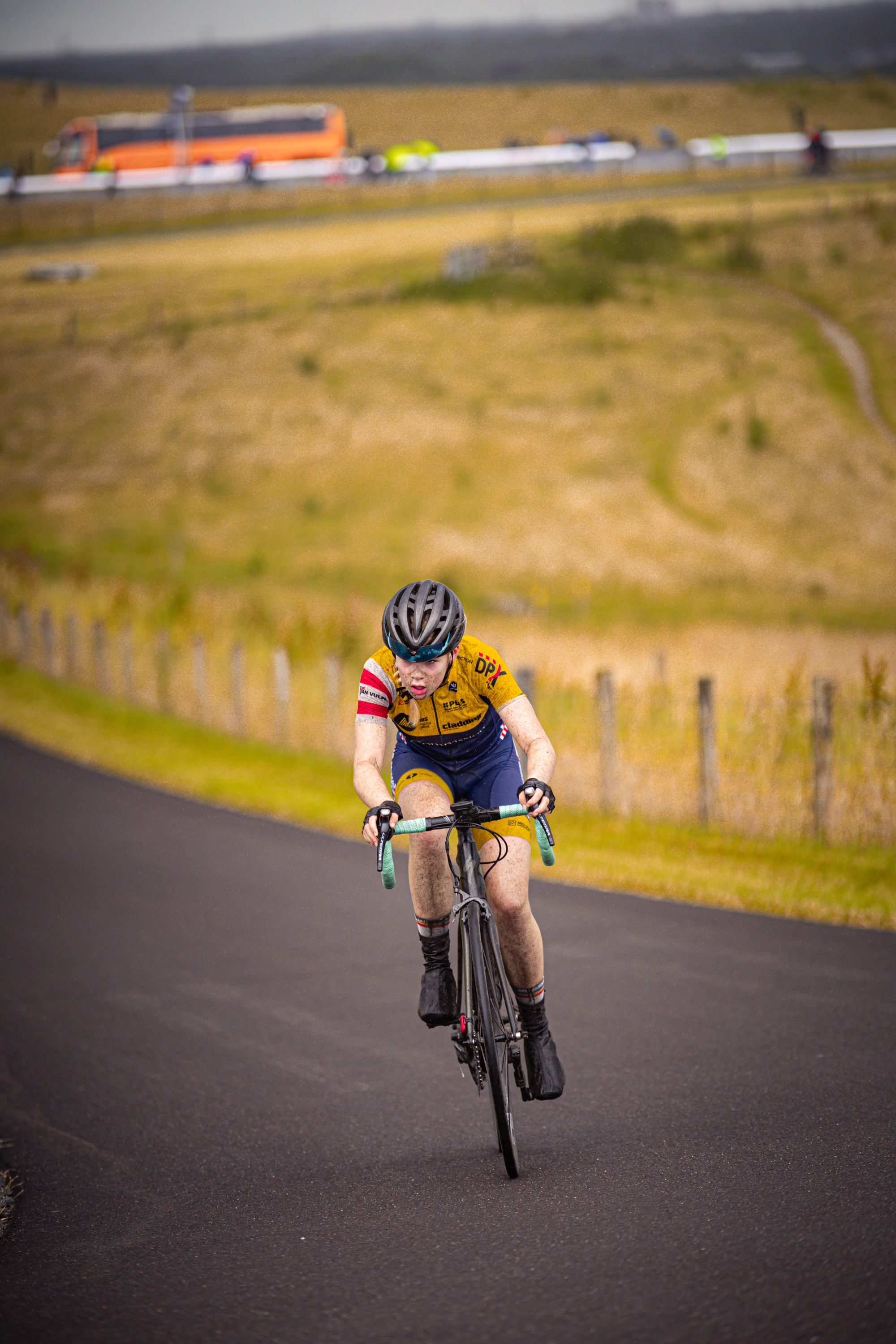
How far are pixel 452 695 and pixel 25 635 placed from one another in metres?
22.5

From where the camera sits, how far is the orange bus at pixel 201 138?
6681 centimetres

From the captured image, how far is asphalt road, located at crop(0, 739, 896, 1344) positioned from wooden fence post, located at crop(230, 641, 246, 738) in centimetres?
965

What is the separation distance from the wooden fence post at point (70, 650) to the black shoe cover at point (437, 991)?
1987 centimetres

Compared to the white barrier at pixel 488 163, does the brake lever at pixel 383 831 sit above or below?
below

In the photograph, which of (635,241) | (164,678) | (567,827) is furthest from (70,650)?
(635,241)

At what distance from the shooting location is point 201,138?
68.1m

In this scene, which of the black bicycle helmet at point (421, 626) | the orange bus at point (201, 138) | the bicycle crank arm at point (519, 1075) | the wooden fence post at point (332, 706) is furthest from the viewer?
the orange bus at point (201, 138)

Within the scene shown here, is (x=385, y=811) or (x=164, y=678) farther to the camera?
(x=164, y=678)

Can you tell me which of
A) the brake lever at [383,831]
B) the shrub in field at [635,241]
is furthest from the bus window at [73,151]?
the brake lever at [383,831]

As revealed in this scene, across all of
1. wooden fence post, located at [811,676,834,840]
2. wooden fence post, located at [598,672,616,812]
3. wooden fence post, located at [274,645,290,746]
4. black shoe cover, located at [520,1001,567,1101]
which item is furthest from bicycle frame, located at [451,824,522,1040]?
wooden fence post, located at [274,645,290,746]

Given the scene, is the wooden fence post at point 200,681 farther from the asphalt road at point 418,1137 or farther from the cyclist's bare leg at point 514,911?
the cyclist's bare leg at point 514,911

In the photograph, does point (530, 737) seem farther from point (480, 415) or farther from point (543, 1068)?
point (480, 415)

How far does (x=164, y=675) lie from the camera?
2233cm

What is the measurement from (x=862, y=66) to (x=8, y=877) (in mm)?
60620
